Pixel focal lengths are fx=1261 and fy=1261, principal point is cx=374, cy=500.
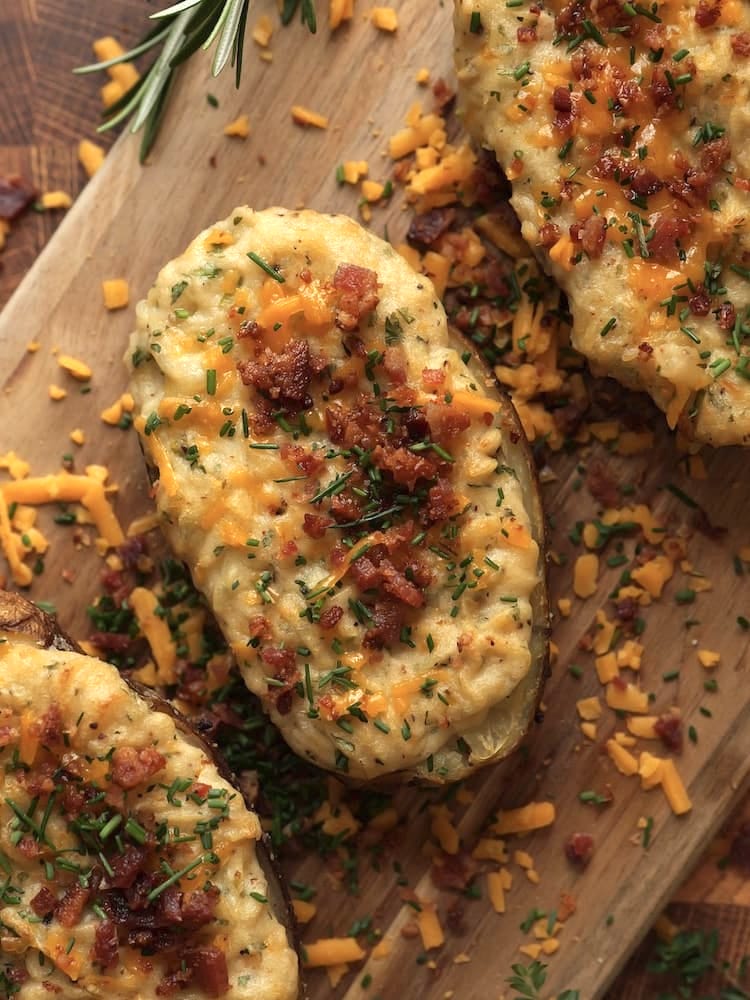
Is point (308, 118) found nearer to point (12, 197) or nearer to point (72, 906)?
point (12, 197)

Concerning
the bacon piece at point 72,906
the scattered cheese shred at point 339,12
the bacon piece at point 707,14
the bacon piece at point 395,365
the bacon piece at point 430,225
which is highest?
the bacon piece at point 707,14

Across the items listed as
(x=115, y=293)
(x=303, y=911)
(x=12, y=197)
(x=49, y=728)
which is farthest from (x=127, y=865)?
(x=12, y=197)

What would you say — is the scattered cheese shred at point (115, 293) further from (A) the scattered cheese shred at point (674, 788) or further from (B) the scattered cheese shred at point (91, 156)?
(A) the scattered cheese shred at point (674, 788)

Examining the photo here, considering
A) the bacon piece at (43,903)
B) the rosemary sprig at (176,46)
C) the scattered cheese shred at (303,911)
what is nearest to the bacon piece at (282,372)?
the rosemary sprig at (176,46)

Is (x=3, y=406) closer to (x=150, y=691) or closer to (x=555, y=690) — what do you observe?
(x=150, y=691)

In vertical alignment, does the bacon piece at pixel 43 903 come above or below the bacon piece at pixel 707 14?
below

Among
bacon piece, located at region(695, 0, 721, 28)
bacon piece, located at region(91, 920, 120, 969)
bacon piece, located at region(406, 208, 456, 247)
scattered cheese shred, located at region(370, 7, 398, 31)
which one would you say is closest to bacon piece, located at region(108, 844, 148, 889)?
bacon piece, located at region(91, 920, 120, 969)
